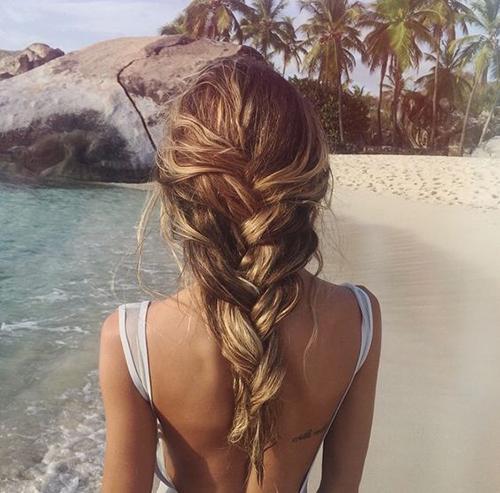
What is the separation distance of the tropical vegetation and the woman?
5.54 ft

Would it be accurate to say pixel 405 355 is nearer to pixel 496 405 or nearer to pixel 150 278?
pixel 496 405

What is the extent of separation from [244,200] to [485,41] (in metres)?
1.71

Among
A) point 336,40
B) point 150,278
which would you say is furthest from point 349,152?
point 150,278

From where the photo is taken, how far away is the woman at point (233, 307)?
0.78 metres

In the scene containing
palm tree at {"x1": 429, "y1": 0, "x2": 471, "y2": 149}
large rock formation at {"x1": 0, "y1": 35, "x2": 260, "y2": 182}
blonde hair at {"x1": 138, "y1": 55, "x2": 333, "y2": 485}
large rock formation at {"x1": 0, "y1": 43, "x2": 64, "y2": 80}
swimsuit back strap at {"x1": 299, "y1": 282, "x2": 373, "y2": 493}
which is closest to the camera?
blonde hair at {"x1": 138, "y1": 55, "x2": 333, "y2": 485}


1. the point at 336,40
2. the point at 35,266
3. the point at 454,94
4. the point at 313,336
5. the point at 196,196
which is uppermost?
the point at 336,40

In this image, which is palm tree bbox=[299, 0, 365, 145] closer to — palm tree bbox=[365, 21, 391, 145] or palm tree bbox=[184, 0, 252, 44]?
palm tree bbox=[365, 21, 391, 145]

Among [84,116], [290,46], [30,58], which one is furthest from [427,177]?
[30,58]

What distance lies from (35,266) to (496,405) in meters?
4.37

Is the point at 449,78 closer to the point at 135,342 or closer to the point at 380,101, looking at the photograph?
the point at 380,101

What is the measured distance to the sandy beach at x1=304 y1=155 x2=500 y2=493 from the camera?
1953mm

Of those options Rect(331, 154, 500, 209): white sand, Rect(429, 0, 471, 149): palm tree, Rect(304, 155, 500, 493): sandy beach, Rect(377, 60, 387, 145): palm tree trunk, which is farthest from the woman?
Rect(377, 60, 387, 145): palm tree trunk

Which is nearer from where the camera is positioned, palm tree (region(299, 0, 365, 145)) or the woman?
the woman

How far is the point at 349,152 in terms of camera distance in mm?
5570
